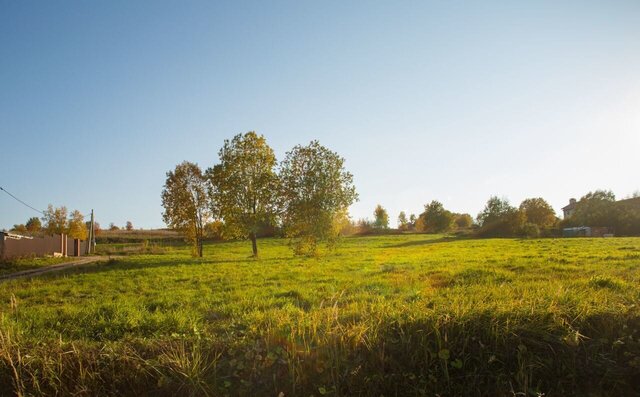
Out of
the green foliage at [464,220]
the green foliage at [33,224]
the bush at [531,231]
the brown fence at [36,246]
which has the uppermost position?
the green foliage at [33,224]

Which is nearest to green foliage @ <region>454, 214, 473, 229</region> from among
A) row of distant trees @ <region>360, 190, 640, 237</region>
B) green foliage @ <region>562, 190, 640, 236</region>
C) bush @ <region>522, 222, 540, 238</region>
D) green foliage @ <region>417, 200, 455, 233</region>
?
row of distant trees @ <region>360, 190, 640, 237</region>

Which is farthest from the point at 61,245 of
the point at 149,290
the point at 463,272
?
the point at 463,272

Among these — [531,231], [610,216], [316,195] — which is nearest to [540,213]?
[610,216]

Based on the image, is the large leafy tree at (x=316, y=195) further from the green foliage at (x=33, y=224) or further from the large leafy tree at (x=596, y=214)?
the green foliage at (x=33, y=224)

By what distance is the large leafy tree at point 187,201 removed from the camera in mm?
32125

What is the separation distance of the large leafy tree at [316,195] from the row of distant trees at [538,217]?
52.5 meters

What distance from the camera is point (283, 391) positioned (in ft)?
14.0

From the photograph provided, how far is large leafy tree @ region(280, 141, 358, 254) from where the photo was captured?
1080 inches

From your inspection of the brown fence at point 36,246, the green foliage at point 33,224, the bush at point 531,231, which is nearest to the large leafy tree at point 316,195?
the brown fence at point 36,246

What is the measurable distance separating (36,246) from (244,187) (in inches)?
875

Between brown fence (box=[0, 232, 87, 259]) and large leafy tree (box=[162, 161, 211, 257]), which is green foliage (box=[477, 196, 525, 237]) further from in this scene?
brown fence (box=[0, 232, 87, 259])

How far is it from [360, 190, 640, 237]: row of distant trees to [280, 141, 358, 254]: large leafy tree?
52.5 metres

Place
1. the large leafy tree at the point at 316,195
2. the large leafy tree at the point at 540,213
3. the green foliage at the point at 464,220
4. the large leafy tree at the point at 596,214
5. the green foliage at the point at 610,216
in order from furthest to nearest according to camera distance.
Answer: the green foliage at the point at 464,220, the large leafy tree at the point at 540,213, the large leafy tree at the point at 596,214, the green foliage at the point at 610,216, the large leafy tree at the point at 316,195

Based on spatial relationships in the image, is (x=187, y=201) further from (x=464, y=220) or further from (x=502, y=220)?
(x=464, y=220)
